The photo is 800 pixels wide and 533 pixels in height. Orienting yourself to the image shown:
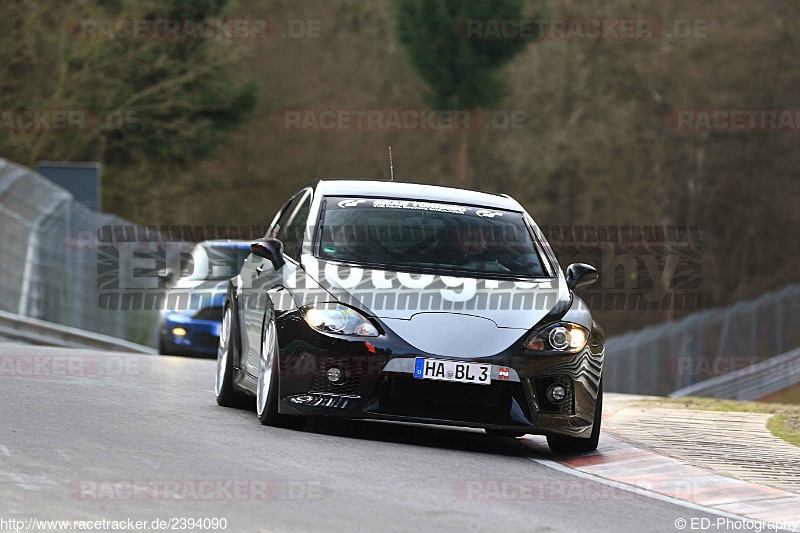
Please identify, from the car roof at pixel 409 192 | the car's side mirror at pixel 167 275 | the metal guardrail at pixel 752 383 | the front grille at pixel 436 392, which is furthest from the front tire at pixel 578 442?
the metal guardrail at pixel 752 383

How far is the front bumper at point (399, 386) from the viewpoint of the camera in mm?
8320

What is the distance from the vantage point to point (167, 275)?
59.8 ft

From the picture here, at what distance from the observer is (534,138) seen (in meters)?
54.5

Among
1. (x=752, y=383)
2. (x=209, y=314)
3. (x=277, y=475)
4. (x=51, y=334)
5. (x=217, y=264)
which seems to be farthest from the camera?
(x=752, y=383)

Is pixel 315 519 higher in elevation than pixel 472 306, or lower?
lower

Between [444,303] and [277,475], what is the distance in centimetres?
195

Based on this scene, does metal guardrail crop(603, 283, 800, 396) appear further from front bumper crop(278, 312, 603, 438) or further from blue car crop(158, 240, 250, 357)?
front bumper crop(278, 312, 603, 438)

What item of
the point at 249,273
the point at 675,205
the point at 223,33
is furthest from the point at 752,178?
the point at 249,273

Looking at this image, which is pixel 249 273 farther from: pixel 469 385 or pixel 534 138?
pixel 534 138

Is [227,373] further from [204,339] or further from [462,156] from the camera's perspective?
[462,156]

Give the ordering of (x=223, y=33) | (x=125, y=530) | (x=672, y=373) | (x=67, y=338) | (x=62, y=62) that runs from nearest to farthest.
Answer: (x=125, y=530)
(x=67, y=338)
(x=672, y=373)
(x=62, y=62)
(x=223, y=33)

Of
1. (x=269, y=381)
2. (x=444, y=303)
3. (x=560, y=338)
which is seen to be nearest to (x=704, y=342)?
(x=560, y=338)

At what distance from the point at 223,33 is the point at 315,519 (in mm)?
37925

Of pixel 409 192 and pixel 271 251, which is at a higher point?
pixel 409 192
